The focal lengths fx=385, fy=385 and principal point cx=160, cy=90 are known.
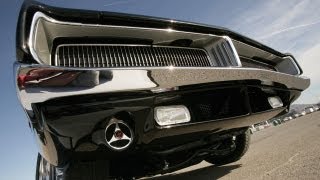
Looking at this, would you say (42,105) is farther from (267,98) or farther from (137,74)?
(267,98)

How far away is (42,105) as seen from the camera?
2.36 m

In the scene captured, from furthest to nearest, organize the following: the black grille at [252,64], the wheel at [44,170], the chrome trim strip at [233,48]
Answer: the black grille at [252,64] → the wheel at [44,170] → the chrome trim strip at [233,48]

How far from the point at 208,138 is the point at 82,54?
4.35 ft

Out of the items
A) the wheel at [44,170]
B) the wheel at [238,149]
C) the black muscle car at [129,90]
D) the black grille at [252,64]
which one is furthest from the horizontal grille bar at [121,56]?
the wheel at [238,149]

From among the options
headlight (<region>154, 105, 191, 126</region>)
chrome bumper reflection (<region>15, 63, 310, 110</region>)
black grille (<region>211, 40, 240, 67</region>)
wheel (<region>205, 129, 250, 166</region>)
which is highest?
black grille (<region>211, 40, 240, 67</region>)

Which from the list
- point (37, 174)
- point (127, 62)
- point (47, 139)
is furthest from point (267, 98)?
point (37, 174)

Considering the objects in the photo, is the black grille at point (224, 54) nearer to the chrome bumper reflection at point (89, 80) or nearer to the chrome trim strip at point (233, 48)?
the chrome trim strip at point (233, 48)

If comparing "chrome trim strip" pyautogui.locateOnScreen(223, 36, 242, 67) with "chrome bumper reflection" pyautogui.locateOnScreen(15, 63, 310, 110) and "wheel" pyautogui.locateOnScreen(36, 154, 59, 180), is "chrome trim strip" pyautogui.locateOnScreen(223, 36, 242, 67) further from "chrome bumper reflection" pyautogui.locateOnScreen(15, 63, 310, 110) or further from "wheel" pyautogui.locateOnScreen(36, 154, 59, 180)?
"wheel" pyautogui.locateOnScreen(36, 154, 59, 180)

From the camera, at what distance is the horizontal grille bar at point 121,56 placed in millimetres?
3078

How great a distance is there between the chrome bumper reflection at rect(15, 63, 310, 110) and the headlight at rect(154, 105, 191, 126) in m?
0.18

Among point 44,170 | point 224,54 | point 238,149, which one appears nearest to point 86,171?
point 44,170

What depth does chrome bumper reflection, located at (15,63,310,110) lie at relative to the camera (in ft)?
7.79

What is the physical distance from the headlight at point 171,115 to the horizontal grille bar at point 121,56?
22.3 inches

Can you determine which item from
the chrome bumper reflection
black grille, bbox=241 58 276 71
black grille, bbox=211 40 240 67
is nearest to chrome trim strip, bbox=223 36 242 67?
black grille, bbox=211 40 240 67
